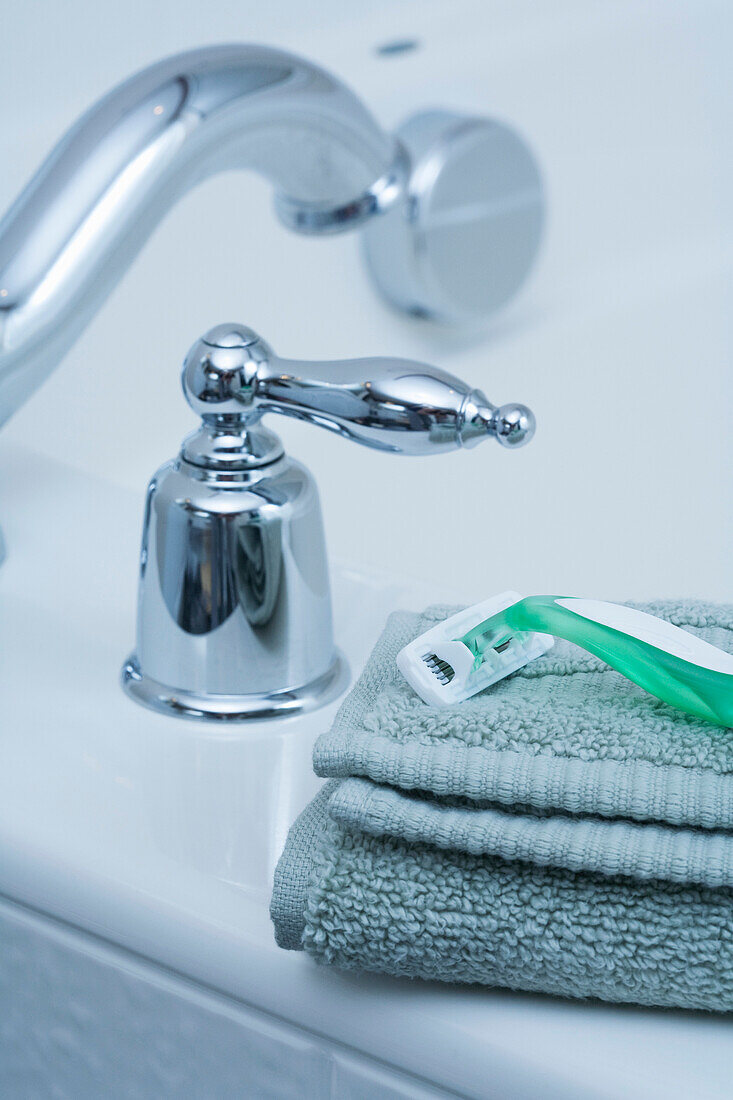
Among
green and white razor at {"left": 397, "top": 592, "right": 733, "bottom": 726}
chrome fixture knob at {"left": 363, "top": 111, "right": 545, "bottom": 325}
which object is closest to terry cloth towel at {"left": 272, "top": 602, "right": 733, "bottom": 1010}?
green and white razor at {"left": 397, "top": 592, "right": 733, "bottom": 726}

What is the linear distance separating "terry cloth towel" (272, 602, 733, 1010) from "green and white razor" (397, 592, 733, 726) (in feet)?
0.03

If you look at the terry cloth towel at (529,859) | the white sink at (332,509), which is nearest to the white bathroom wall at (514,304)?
the white sink at (332,509)

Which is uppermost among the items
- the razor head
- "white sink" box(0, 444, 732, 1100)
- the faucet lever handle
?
the faucet lever handle

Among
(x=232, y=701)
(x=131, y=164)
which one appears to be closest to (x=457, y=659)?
(x=232, y=701)

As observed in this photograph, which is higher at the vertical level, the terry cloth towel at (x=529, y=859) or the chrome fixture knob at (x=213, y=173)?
the chrome fixture knob at (x=213, y=173)

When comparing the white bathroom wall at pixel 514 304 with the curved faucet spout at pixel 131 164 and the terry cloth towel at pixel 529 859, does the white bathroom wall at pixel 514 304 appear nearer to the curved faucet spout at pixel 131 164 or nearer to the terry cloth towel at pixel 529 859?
the curved faucet spout at pixel 131 164

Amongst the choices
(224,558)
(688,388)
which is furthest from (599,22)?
(224,558)

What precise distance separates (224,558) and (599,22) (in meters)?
0.68

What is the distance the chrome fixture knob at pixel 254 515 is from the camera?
15.0 inches

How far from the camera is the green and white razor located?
0.32 metres

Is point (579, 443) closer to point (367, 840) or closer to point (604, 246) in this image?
point (604, 246)

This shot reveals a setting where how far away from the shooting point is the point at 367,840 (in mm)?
312

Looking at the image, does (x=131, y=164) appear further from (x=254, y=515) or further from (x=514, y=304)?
(x=514, y=304)

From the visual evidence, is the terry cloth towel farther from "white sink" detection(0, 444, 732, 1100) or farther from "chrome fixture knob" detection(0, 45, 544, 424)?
"chrome fixture knob" detection(0, 45, 544, 424)
